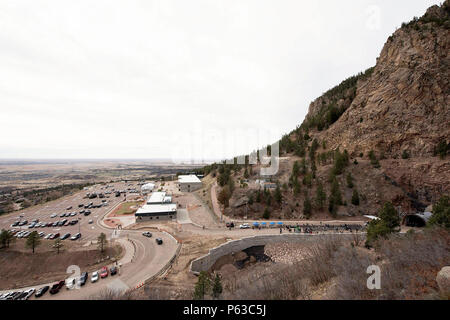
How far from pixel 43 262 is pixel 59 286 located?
342 inches

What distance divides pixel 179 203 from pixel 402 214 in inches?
1844

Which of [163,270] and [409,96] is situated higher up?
[409,96]

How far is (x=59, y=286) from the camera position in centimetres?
1767

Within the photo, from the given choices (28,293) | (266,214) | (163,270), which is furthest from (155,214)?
(266,214)

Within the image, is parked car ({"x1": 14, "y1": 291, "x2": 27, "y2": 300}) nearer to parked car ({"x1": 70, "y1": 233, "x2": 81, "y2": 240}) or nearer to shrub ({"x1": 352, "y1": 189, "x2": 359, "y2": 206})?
parked car ({"x1": 70, "y1": 233, "x2": 81, "y2": 240})

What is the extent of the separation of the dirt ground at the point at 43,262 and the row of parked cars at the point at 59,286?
1727mm

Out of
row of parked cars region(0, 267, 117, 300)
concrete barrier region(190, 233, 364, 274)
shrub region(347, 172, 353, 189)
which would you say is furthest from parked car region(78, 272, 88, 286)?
shrub region(347, 172, 353, 189)

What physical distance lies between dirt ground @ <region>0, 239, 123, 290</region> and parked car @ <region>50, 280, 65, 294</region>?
6.44 ft

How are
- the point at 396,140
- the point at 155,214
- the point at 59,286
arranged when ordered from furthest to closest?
the point at 396,140 < the point at 155,214 < the point at 59,286

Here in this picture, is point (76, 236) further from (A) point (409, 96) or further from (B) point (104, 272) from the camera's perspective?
(A) point (409, 96)

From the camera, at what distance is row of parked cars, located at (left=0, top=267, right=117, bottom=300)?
659 inches
